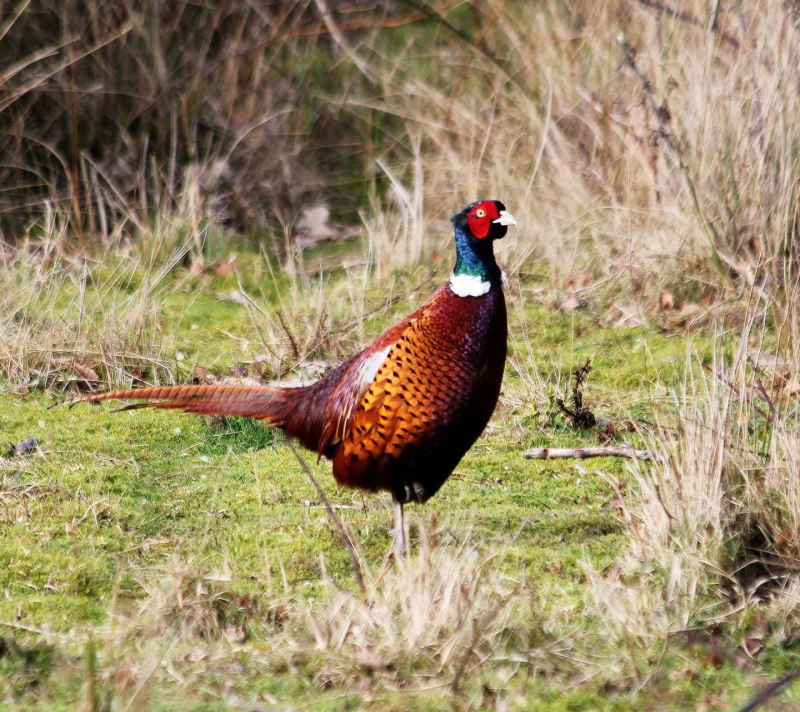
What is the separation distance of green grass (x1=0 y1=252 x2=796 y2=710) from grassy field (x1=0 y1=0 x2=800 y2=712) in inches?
0.5

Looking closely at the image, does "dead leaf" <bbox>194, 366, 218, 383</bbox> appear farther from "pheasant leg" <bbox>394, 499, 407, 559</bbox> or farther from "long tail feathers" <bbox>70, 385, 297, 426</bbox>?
"pheasant leg" <bbox>394, 499, 407, 559</bbox>

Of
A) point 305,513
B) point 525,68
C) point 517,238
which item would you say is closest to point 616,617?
point 305,513

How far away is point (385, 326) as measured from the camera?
19.2 feet

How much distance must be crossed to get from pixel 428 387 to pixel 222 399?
0.79 m

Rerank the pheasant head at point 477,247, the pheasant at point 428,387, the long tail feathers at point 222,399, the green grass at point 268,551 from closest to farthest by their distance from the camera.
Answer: the green grass at point 268,551 < the pheasant at point 428,387 < the pheasant head at point 477,247 < the long tail feathers at point 222,399

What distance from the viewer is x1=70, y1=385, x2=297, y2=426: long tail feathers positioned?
3.96 meters

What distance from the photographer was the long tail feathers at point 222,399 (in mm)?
3955

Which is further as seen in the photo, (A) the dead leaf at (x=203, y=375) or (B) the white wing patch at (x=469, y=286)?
(A) the dead leaf at (x=203, y=375)

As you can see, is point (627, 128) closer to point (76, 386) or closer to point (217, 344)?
point (217, 344)

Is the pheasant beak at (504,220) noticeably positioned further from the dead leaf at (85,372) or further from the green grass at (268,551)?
the dead leaf at (85,372)

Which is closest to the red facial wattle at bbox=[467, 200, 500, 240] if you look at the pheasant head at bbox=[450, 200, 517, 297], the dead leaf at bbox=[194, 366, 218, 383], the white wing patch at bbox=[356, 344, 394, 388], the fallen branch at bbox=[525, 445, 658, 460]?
the pheasant head at bbox=[450, 200, 517, 297]

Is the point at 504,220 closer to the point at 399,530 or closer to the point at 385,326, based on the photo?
the point at 399,530

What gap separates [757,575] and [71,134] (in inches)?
200

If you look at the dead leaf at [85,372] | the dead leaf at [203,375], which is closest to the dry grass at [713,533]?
the dead leaf at [203,375]
